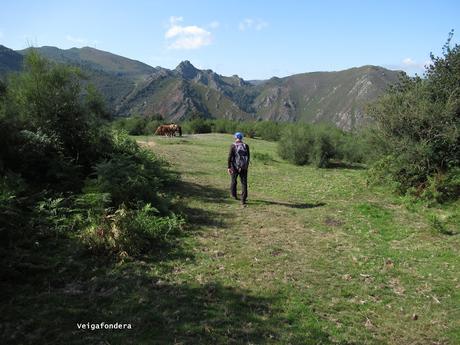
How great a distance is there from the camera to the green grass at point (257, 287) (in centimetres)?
457

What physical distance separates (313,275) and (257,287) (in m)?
1.16

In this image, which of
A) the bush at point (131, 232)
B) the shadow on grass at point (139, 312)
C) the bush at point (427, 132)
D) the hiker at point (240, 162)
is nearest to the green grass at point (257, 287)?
the shadow on grass at point (139, 312)

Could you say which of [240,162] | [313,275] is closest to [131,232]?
[313,275]

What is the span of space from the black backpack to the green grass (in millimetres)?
1807

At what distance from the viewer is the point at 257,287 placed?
18.9ft

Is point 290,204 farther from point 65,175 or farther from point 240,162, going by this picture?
point 65,175

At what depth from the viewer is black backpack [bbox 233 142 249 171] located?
36.1 feet

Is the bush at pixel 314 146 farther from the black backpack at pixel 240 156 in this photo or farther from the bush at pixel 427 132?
the black backpack at pixel 240 156

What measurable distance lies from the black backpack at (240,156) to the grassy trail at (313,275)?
1.11 meters

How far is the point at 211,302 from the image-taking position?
5199 millimetres

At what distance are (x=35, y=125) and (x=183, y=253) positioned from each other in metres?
5.95

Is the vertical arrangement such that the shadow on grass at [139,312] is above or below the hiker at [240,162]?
below

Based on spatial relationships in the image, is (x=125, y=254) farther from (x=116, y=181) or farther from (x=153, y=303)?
(x=116, y=181)

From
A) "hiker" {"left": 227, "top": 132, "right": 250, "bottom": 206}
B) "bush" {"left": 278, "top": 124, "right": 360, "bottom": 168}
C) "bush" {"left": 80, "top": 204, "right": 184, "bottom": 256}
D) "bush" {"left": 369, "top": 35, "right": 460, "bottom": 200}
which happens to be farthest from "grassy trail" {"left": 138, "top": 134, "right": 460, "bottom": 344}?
"bush" {"left": 278, "top": 124, "right": 360, "bottom": 168}
